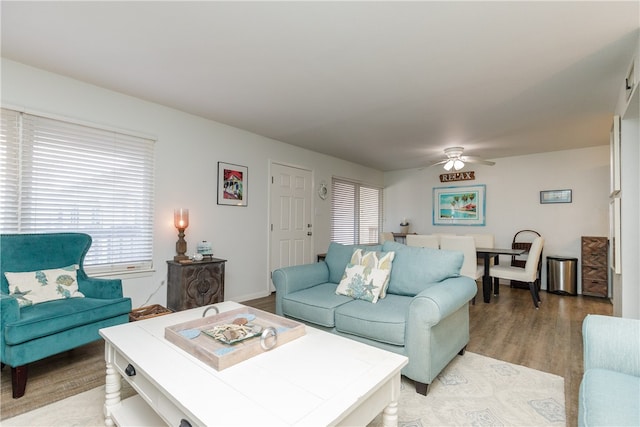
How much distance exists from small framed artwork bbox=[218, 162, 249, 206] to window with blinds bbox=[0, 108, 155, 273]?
81cm

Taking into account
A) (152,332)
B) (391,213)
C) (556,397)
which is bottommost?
(556,397)

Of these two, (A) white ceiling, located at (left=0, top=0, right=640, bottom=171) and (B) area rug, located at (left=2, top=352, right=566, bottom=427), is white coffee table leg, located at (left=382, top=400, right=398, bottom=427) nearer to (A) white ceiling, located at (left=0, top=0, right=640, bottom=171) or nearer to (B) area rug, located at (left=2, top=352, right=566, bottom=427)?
(B) area rug, located at (left=2, top=352, right=566, bottom=427)

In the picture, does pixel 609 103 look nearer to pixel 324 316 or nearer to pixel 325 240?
pixel 324 316

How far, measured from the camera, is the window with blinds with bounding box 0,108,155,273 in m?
2.44

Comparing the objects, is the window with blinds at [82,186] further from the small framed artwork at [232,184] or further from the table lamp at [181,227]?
the small framed artwork at [232,184]

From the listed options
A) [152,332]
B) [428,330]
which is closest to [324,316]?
[428,330]

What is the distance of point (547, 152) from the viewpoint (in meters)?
5.05

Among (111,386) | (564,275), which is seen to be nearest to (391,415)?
(111,386)

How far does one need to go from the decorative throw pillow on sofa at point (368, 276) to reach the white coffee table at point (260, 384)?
2.75 feet

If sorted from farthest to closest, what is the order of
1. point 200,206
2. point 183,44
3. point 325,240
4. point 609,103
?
point 325,240, point 200,206, point 609,103, point 183,44

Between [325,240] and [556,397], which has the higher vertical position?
[325,240]

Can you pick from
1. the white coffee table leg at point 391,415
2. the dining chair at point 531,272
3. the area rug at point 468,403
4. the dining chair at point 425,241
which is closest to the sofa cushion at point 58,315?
the area rug at point 468,403

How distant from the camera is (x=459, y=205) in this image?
19.4 ft

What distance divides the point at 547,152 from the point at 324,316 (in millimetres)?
5009
